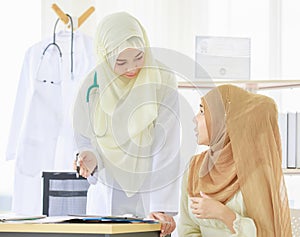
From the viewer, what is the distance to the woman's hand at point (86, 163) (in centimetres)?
238

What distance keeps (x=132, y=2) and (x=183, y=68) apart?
1579mm

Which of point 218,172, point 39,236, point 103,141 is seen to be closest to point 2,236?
point 39,236

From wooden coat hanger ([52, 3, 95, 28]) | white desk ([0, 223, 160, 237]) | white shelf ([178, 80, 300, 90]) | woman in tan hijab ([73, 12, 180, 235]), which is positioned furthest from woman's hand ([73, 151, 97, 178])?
wooden coat hanger ([52, 3, 95, 28])

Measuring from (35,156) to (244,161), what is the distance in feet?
4.12

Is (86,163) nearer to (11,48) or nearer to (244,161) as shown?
(244,161)

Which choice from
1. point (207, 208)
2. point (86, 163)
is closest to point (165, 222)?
point (207, 208)

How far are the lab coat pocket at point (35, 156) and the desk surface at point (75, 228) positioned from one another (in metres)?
1.54

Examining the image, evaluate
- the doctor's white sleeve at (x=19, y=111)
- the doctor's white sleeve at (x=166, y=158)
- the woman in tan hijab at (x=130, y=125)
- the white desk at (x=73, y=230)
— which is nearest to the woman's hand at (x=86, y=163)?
the woman in tan hijab at (x=130, y=125)

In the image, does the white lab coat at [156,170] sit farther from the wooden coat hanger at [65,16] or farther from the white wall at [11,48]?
the white wall at [11,48]

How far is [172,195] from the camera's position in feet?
7.93

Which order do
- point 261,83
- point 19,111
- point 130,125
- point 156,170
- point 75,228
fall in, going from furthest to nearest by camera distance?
point 19,111 < point 261,83 < point 130,125 < point 156,170 < point 75,228

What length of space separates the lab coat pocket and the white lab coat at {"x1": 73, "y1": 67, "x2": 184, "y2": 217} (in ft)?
2.24

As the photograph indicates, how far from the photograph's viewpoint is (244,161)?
8.02ft

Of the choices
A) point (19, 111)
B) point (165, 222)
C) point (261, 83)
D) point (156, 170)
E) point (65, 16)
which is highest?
point (65, 16)
